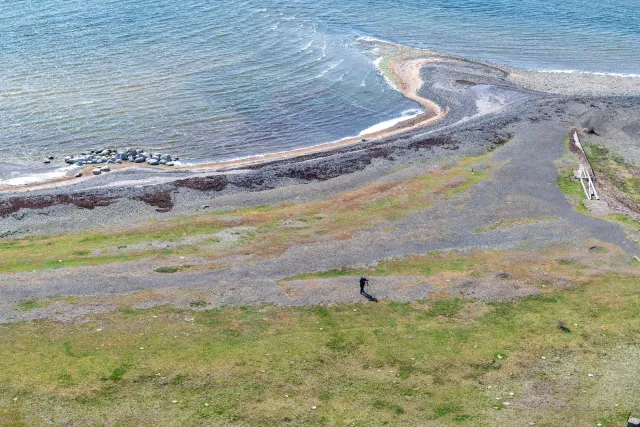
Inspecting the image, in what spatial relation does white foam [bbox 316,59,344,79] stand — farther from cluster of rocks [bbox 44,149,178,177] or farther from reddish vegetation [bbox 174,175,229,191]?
reddish vegetation [bbox 174,175,229,191]

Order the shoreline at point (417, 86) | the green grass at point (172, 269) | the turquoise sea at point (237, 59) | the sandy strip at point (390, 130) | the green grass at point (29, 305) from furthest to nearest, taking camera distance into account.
A: 1. the turquoise sea at point (237, 59)
2. the shoreline at point (417, 86)
3. the sandy strip at point (390, 130)
4. the green grass at point (172, 269)
5. the green grass at point (29, 305)

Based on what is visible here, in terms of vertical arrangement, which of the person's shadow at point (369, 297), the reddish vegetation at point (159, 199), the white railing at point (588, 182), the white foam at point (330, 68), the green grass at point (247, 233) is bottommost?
the white railing at point (588, 182)

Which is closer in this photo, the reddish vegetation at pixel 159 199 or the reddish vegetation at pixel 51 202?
the reddish vegetation at pixel 51 202

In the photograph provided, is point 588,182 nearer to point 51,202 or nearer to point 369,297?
point 369,297

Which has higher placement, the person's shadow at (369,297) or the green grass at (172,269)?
the green grass at (172,269)

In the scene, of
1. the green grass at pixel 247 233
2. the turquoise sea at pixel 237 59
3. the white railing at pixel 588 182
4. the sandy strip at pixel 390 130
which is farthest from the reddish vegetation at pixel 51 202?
the white railing at pixel 588 182

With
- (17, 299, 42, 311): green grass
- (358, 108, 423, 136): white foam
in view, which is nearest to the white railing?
(358, 108, 423, 136): white foam

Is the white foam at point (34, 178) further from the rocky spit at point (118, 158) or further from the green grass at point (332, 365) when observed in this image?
the green grass at point (332, 365)

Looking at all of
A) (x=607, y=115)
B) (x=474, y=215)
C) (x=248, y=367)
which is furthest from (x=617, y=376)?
(x=607, y=115)
